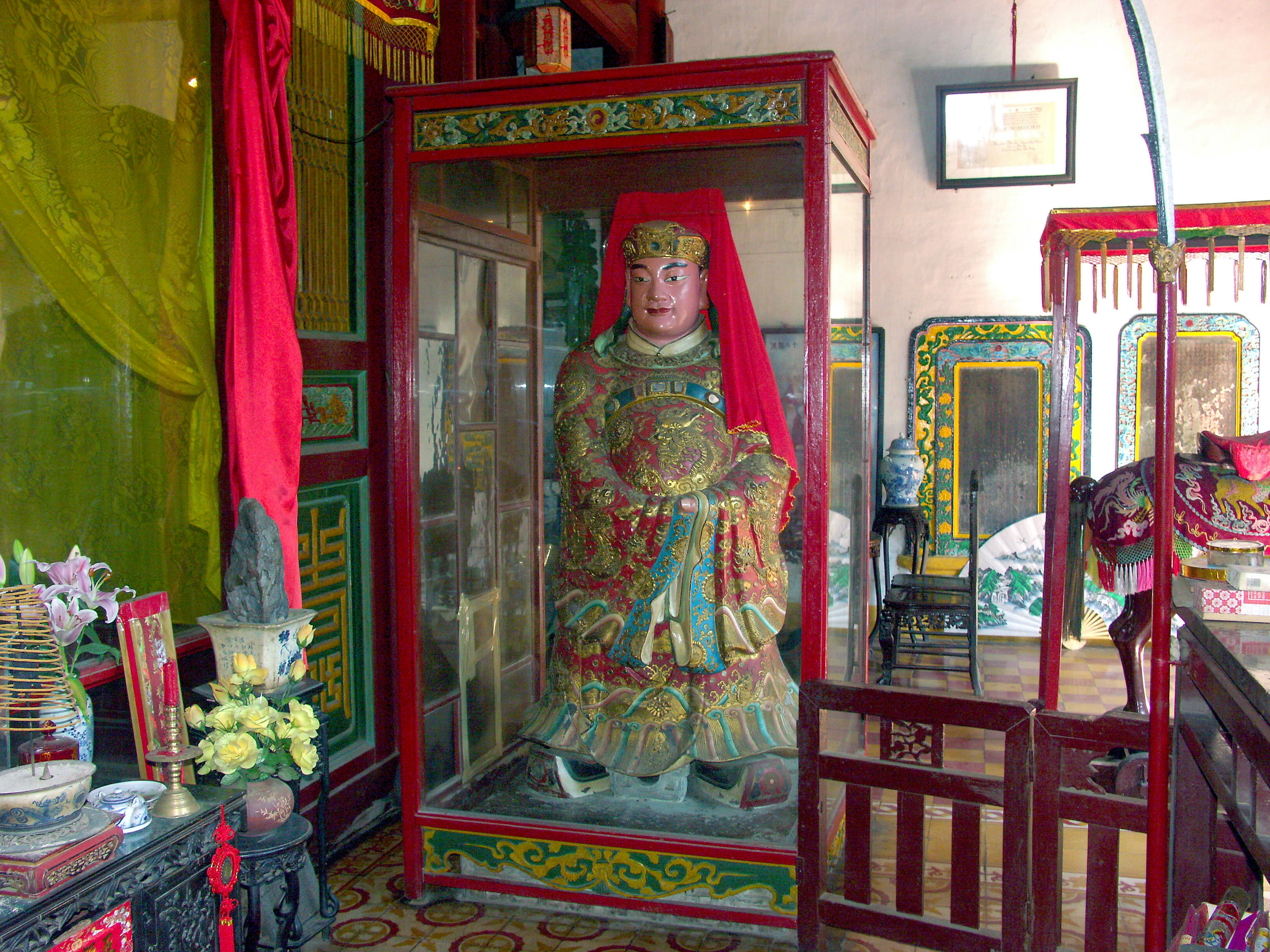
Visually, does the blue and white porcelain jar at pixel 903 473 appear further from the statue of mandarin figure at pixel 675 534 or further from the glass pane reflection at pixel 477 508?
the glass pane reflection at pixel 477 508

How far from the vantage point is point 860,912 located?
180 cm

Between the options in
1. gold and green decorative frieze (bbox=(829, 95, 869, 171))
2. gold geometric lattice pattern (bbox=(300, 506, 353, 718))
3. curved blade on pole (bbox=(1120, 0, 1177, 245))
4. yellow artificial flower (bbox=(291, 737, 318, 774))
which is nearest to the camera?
curved blade on pole (bbox=(1120, 0, 1177, 245))

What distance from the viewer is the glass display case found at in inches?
102

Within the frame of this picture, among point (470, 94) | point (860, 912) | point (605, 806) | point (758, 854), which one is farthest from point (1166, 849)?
point (470, 94)

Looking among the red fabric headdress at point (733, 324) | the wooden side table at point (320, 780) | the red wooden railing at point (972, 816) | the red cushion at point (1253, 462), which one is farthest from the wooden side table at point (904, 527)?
the red wooden railing at point (972, 816)

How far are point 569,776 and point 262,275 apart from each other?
63.5 inches

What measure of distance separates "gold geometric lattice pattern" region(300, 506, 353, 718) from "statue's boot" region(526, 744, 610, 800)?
2.32ft

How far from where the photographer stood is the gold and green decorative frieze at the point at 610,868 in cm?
262

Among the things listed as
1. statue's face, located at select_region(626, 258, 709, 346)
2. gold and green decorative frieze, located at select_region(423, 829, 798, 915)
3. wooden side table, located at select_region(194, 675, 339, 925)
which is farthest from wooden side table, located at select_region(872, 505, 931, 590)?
wooden side table, located at select_region(194, 675, 339, 925)

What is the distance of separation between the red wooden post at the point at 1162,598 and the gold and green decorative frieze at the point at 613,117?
53.7 inches

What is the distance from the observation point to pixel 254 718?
7.28 ft

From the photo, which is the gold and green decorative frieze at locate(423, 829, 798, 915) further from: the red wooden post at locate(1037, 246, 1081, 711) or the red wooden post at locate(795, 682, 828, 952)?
the red wooden post at locate(1037, 246, 1081, 711)

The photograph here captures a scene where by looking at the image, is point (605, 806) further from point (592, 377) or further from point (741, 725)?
point (592, 377)

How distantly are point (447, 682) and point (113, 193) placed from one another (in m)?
1.56
